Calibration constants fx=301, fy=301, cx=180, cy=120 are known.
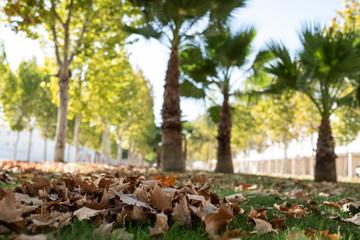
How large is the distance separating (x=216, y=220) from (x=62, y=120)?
10.9 meters

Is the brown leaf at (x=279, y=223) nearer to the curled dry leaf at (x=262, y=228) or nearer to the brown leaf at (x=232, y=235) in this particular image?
the curled dry leaf at (x=262, y=228)

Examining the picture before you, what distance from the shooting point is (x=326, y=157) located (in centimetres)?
1004

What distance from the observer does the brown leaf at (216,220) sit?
5.11ft

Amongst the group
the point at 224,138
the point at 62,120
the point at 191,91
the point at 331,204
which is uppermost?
the point at 191,91

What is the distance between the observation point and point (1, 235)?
3.87 ft

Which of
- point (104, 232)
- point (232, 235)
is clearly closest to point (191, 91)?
point (232, 235)

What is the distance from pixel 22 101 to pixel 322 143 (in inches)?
939

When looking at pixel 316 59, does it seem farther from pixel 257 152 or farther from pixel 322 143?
pixel 257 152

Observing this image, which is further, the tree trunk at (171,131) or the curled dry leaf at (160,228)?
the tree trunk at (171,131)

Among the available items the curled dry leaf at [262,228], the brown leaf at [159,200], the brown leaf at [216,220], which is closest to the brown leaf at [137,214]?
the brown leaf at [159,200]

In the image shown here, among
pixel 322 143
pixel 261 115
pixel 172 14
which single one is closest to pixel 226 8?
pixel 172 14

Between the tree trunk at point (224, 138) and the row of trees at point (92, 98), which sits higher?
the row of trees at point (92, 98)

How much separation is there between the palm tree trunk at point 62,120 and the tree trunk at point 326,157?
9177mm

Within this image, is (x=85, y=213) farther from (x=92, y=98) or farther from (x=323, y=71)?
(x=92, y=98)
